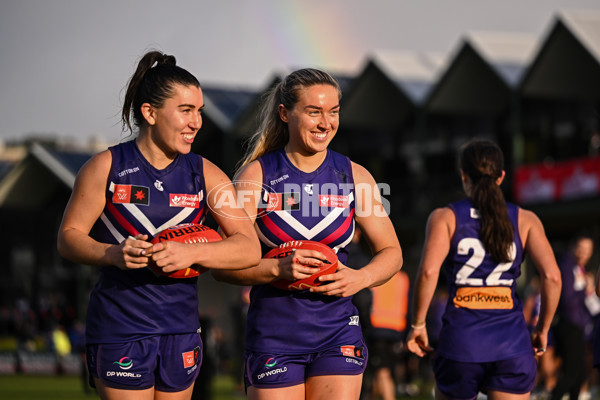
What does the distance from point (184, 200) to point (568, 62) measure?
93.5ft

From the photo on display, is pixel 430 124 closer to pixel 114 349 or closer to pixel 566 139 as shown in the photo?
pixel 566 139

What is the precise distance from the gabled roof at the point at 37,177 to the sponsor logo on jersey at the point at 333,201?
2736 centimetres

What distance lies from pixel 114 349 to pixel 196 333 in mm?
415

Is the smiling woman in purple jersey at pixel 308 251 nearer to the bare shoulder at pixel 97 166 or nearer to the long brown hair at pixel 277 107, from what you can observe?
the long brown hair at pixel 277 107

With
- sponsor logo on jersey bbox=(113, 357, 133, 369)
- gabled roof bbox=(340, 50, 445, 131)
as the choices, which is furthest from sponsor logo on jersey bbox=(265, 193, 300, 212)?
A: gabled roof bbox=(340, 50, 445, 131)

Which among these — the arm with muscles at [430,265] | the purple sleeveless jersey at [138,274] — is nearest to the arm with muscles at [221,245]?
the purple sleeveless jersey at [138,274]

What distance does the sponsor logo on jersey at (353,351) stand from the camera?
4.76 m

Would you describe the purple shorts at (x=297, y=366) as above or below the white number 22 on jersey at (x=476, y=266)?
below

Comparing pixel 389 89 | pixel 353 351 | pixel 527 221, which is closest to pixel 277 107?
pixel 353 351

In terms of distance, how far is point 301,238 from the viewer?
4.81 m

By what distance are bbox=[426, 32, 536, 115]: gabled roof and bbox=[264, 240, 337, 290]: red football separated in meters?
28.7

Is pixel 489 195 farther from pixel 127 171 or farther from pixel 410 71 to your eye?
pixel 410 71

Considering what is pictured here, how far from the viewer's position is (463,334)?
585 centimetres

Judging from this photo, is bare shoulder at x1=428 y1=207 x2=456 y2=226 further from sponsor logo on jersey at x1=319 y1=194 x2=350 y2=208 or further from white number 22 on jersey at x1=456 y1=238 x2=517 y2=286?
sponsor logo on jersey at x1=319 y1=194 x2=350 y2=208
